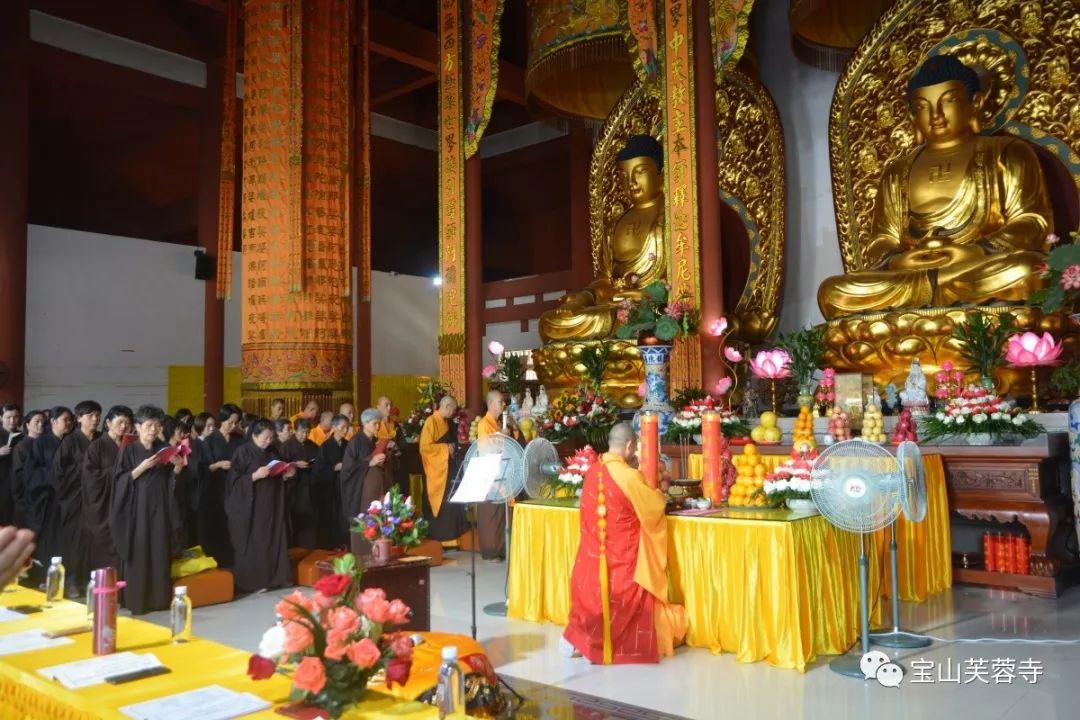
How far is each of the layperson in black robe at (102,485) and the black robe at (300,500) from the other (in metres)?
1.41

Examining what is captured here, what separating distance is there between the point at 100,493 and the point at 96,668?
3975 millimetres

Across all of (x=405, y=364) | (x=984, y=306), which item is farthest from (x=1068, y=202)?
(x=405, y=364)

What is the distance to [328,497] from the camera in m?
7.60

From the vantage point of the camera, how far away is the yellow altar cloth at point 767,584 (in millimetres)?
3967

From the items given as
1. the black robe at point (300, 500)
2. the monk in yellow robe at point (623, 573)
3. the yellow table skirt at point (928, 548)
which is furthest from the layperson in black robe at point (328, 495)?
the yellow table skirt at point (928, 548)

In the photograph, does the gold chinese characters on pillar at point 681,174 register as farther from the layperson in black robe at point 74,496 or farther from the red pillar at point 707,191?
the layperson in black robe at point 74,496

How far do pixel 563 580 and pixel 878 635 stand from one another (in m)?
1.63

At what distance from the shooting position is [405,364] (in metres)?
14.6

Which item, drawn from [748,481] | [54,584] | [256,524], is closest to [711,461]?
[748,481]

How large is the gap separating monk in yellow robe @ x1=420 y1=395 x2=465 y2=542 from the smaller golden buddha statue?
228cm

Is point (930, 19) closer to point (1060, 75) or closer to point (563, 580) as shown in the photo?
point (1060, 75)

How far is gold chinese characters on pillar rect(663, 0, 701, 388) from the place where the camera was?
25.5 ft

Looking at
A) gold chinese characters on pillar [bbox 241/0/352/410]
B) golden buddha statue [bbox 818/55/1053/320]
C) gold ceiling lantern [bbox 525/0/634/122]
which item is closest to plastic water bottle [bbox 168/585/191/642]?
gold chinese characters on pillar [bbox 241/0/352/410]

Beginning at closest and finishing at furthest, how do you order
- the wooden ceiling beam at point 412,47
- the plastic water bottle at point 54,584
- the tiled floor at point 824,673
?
the plastic water bottle at point 54,584 → the tiled floor at point 824,673 → the wooden ceiling beam at point 412,47
